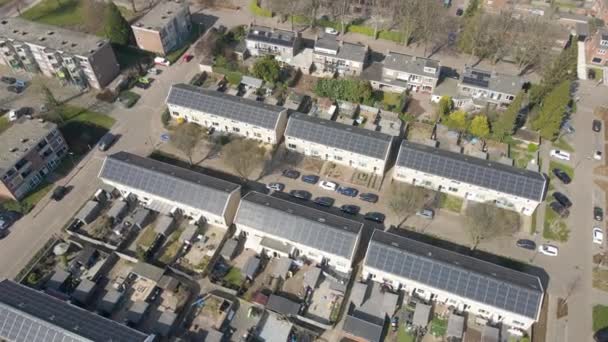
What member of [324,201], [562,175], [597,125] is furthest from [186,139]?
[597,125]

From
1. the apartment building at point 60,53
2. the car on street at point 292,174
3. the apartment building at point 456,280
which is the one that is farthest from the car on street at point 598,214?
the apartment building at point 60,53

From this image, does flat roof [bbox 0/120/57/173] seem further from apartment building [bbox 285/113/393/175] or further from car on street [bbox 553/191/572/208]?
→ car on street [bbox 553/191/572/208]

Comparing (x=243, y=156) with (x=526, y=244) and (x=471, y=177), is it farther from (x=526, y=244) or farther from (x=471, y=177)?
(x=526, y=244)

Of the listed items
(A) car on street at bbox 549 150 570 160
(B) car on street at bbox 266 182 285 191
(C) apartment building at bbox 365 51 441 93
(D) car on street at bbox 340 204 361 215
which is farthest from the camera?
(C) apartment building at bbox 365 51 441 93

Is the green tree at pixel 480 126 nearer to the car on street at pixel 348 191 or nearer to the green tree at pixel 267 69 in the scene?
the car on street at pixel 348 191

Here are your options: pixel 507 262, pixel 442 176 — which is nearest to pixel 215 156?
pixel 442 176

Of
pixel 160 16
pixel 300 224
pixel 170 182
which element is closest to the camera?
pixel 300 224

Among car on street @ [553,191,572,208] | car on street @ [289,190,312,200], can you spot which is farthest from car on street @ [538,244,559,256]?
car on street @ [289,190,312,200]
